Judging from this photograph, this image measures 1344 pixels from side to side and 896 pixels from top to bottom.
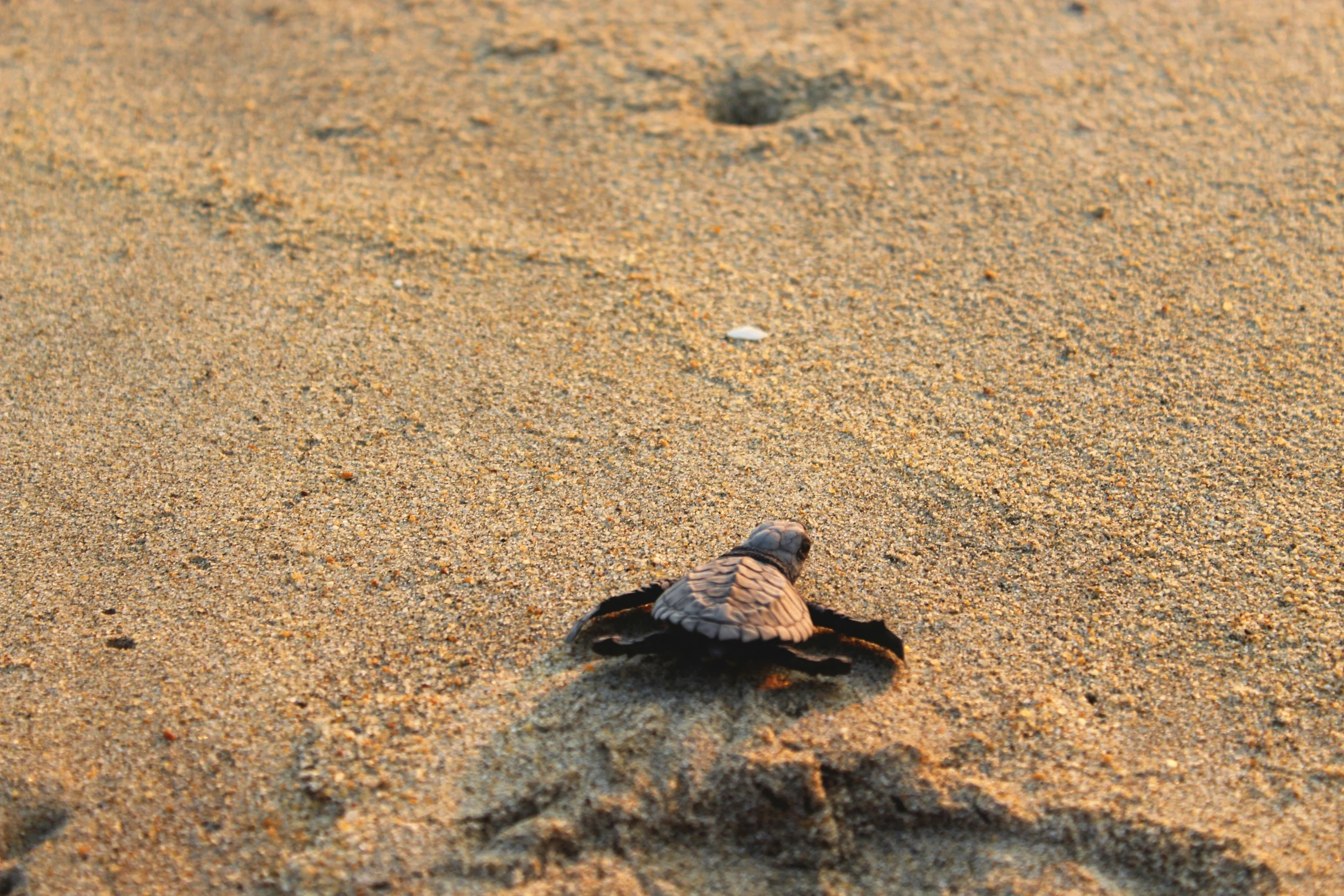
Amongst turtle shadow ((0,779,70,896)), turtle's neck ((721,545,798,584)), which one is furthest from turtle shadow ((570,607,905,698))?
turtle shadow ((0,779,70,896))

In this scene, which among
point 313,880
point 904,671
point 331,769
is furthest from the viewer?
point 904,671

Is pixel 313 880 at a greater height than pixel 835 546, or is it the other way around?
pixel 835 546

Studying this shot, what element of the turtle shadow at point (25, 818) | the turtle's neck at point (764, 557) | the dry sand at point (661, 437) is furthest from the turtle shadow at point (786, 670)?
the turtle shadow at point (25, 818)

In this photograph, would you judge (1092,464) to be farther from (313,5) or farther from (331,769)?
(313,5)

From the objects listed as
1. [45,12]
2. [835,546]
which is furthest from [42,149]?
[835,546]

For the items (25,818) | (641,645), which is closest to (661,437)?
(641,645)

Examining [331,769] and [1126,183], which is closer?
[331,769]

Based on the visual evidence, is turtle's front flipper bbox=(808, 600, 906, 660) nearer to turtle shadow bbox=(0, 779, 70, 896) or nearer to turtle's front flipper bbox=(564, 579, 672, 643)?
turtle's front flipper bbox=(564, 579, 672, 643)
